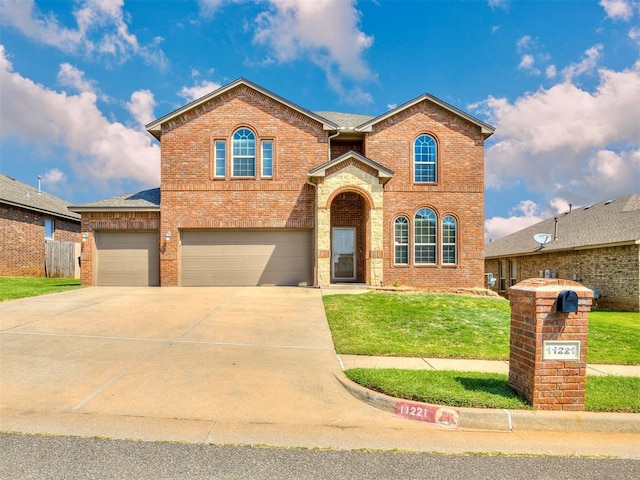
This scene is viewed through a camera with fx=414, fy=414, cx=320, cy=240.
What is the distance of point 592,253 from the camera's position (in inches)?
779

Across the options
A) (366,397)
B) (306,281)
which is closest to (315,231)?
(306,281)

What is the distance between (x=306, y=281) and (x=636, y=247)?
1367 cm

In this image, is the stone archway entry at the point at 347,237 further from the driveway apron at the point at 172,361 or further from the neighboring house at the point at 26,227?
the neighboring house at the point at 26,227

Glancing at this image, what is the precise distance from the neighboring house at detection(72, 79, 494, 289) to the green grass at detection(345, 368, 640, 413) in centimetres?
1008

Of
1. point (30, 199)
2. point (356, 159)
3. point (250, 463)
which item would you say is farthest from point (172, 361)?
point (30, 199)

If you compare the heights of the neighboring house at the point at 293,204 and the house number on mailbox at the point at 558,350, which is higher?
→ the neighboring house at the point at 293,204

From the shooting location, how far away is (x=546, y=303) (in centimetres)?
493

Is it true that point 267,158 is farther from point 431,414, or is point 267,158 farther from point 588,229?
point 588,229

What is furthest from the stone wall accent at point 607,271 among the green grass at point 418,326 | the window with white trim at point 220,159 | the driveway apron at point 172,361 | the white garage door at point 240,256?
the window with white trim at point 220,159

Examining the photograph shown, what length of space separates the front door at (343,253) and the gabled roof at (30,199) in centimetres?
1411

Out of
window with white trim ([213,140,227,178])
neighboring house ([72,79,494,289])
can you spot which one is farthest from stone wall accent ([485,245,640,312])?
window with white trim ([213,140,227,178])

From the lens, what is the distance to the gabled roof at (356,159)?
15.9 m

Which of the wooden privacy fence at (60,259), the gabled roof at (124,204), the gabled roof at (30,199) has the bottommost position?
the wooden privacy fence at (60,259)

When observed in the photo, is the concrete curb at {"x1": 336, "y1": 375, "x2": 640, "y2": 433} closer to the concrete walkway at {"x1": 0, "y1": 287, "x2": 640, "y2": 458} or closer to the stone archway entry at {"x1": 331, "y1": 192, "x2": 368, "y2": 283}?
the concrete walkway at {"x1": 0, "y1": 287, "x2": 640, "y2": 458}
